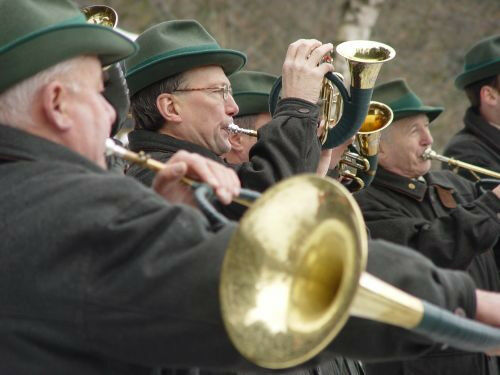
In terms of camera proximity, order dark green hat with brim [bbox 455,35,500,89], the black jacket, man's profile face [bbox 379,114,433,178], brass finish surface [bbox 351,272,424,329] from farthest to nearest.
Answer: dark green hat with brim [bbox 455,35,500,89]
the black jacket
man's profile face [bbox 379,114,433,178]
brass finish surface [bbox 351,272,424,329]

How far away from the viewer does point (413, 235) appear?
5.55 meters

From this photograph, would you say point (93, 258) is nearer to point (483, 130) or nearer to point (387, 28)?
point (483, 130)

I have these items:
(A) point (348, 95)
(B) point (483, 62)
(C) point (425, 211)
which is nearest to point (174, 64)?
(A) point (348, 95)

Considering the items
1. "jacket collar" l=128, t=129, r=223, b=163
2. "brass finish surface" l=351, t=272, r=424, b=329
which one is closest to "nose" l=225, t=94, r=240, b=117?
"jacket collar" l=128, t=129, r=223, b=163

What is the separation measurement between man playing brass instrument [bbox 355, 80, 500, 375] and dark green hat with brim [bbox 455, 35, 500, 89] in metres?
0.70

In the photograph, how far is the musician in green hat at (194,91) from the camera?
429cm

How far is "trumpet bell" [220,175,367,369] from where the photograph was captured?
256cm

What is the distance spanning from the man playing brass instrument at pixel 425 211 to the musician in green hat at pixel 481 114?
35cm

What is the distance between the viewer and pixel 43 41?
9.50 ft

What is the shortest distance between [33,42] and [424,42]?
15.5 meters

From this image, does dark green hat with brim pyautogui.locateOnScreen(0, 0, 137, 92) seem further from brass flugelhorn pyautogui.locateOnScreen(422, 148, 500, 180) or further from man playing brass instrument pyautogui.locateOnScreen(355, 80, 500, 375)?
brass flugelhorn pyautogui.locateOnScreen(422, 148, 500, 180)

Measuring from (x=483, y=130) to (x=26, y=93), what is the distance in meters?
4.39

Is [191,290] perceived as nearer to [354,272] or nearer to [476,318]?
[354,272]

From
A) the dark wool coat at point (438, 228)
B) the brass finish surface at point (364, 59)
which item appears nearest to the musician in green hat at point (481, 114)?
the dark wool coat at point (438, 228)
